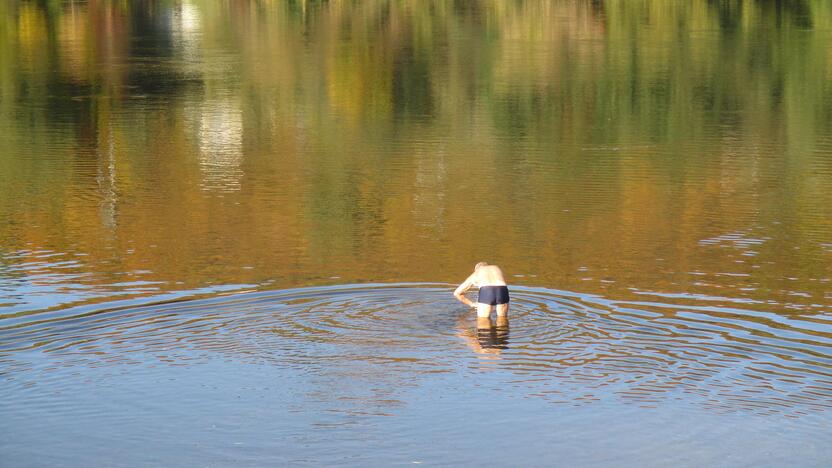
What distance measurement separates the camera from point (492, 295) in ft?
83.7

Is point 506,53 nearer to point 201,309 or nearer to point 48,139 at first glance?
point 48,139

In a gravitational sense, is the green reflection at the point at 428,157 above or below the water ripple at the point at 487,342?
above

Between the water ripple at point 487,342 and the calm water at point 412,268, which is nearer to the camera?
the calm water at point 412,268

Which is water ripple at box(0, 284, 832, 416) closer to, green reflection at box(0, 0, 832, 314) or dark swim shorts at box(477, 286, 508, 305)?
dark swim shorts at box(477, 286, 508, 305)

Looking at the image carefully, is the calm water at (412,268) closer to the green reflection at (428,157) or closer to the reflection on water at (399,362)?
the reflection on water at (399,362)

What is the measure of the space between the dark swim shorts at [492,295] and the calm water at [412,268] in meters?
0.46

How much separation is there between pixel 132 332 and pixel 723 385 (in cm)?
1082

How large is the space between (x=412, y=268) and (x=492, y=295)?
24.1ft

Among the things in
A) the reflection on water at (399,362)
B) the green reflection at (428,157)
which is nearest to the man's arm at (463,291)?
the reflection on water at (399,362)

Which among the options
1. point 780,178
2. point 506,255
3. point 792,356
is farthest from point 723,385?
point 780,178

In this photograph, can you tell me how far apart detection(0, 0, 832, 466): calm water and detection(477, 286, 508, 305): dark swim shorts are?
0.46 m

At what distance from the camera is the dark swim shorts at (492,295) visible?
2550cm

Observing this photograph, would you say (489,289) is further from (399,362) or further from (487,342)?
(399,362)

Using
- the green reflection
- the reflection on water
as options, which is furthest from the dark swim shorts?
the green reflection
